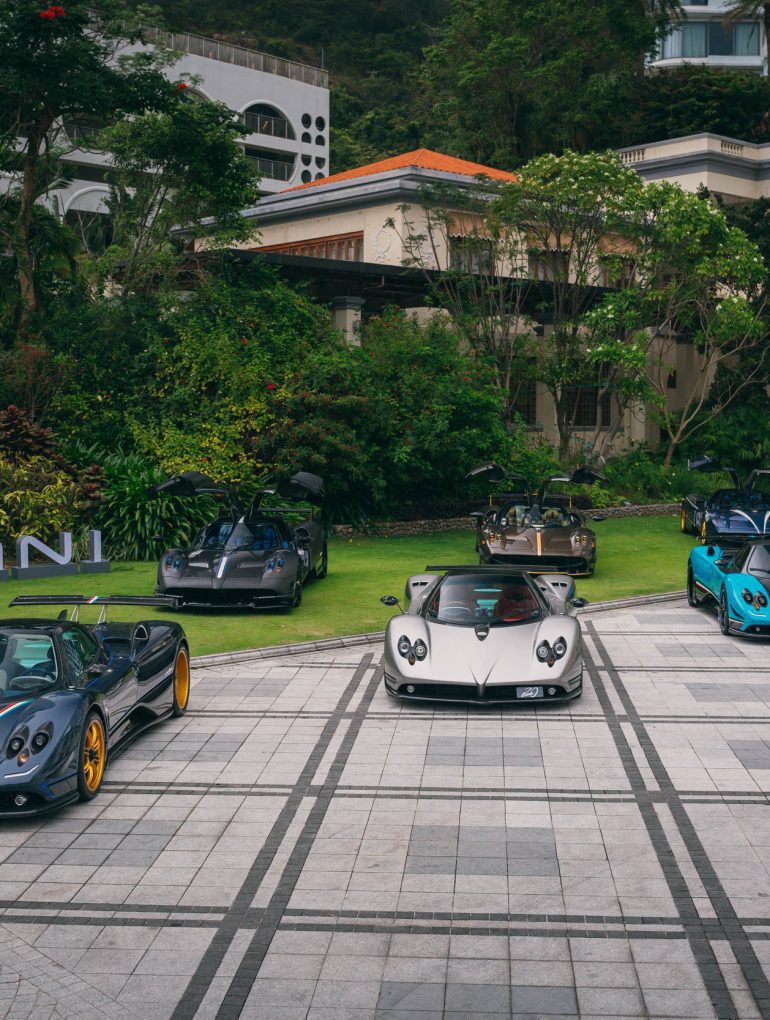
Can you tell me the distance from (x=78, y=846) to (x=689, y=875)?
13.5 ft

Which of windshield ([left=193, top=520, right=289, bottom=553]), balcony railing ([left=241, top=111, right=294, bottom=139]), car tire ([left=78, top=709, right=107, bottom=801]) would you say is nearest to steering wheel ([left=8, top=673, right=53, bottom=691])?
car tire ([left=78, top=709, right=107, bottom=801])

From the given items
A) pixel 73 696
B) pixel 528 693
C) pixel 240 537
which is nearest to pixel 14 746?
pixel 73 696

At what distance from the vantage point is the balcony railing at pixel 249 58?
208 ft

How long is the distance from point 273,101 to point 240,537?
55.8 metres

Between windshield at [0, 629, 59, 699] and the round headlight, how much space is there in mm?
577

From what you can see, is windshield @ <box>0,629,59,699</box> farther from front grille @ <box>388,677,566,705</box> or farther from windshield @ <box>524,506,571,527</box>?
windshield @ <box>524,506,571,527</box>

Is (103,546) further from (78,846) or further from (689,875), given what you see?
(689,875)

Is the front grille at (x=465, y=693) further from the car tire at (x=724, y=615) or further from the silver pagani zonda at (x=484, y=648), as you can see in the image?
the car tire at (x=724, y=615)

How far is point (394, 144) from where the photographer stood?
64375 millimetres

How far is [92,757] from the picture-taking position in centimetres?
888

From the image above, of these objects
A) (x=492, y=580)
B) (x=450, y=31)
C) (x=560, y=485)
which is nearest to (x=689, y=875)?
(x=492, y=580)

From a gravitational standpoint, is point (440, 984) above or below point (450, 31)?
below

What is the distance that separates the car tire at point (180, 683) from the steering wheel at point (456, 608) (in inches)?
111

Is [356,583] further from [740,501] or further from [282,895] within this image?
[282,895]
